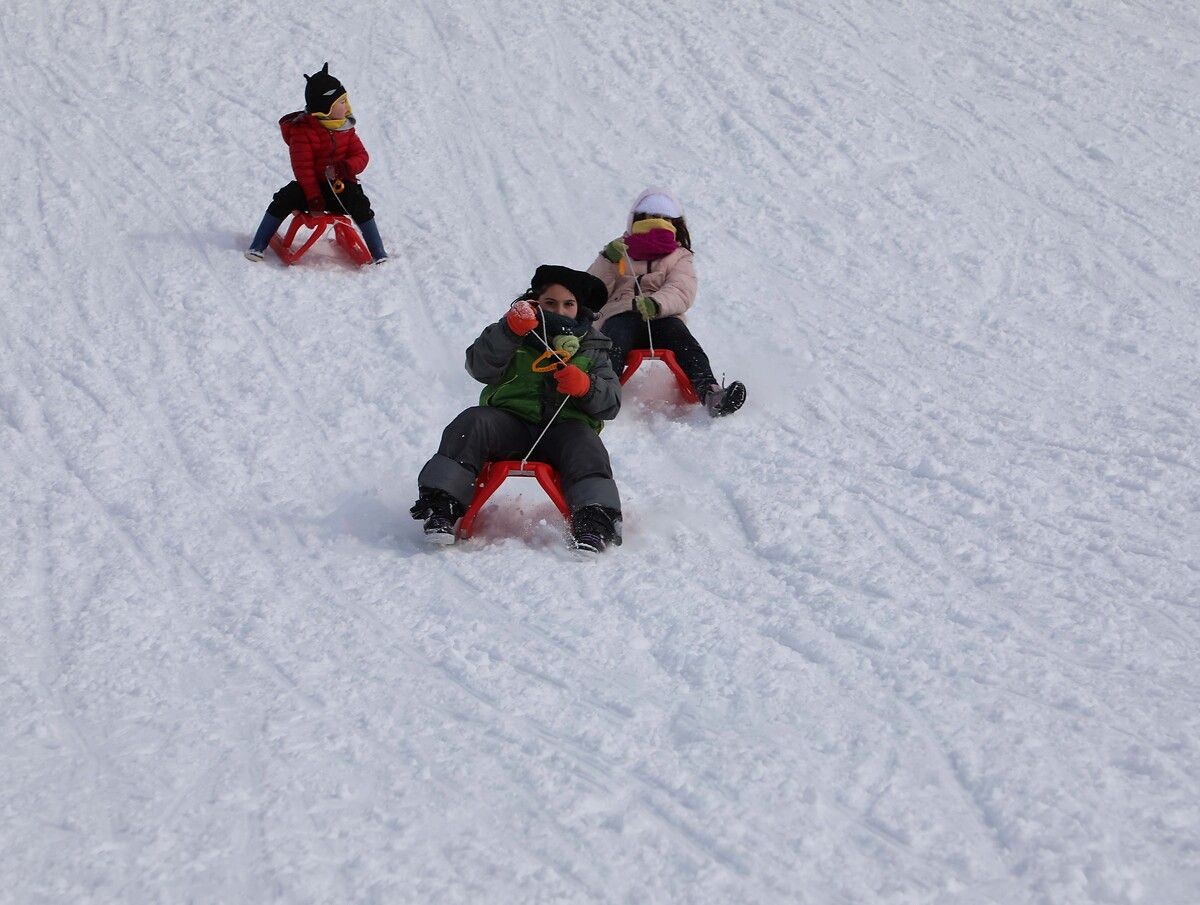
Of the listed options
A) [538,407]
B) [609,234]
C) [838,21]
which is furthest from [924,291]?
[838,21]

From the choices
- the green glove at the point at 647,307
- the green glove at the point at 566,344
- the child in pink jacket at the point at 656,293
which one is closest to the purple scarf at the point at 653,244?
the child in pink jacket at the point at 656,293

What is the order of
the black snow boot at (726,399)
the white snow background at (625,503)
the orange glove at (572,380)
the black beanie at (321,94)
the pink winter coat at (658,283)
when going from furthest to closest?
1. the black beanie at (321,94)
2. the pink winter coat at (658,283)
3. the black snow boot at (726,399)
4. the orange glove at (572,380)
5. the white snow background at (625,503)

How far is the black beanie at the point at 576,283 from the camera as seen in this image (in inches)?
185

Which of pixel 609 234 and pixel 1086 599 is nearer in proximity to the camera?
pixel 1086 599

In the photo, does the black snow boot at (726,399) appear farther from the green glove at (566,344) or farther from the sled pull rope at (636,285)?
the green glove at (566,344)

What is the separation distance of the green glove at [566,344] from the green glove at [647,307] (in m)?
1.17

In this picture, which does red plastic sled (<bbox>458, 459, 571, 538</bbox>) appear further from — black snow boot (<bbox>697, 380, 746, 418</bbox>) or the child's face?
black snow boot (<bbox>697, 380, 746, 418</bbox>)

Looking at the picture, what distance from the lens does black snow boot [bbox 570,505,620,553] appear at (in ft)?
13.6

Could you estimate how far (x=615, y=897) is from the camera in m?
2.71

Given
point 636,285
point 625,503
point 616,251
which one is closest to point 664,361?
point 636,285

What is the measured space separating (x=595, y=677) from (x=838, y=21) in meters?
8.40

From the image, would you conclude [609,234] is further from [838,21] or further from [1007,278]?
[838,21]

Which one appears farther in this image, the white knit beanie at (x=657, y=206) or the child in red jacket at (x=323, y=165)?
the child in red jacket at (x=323, y=165)

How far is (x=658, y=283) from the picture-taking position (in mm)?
5887
